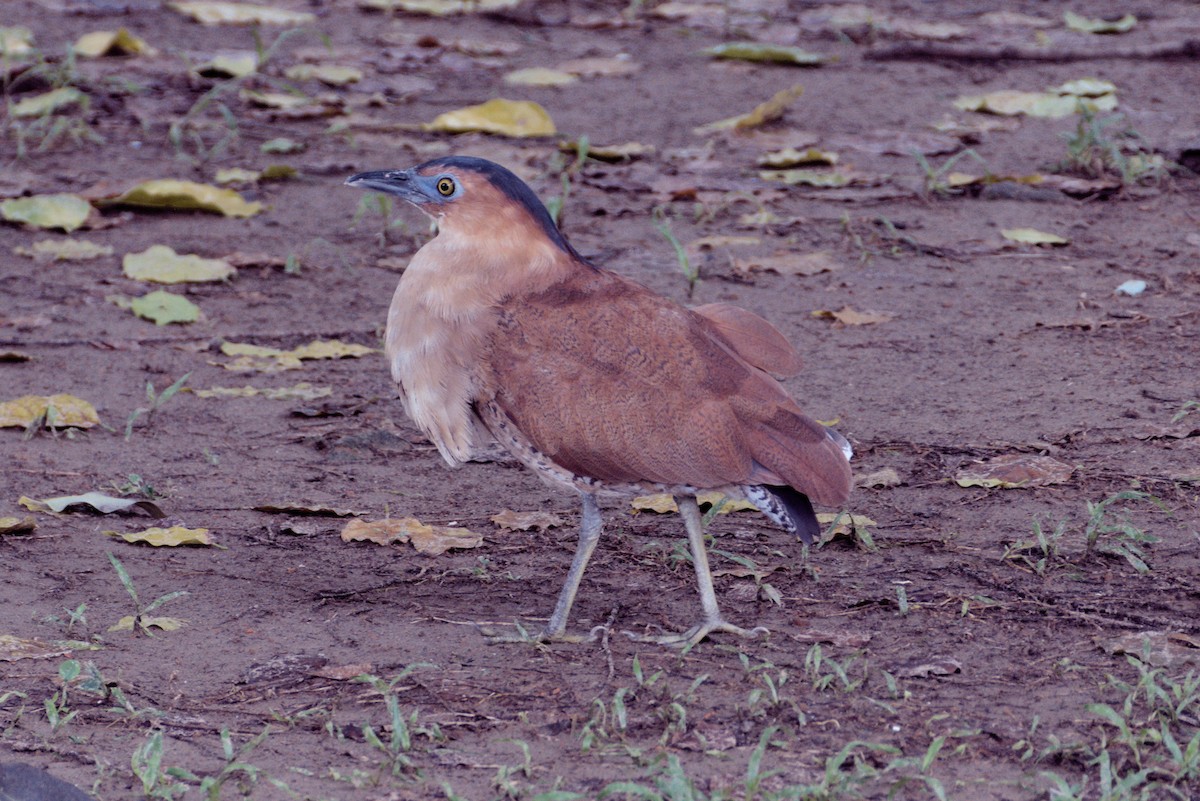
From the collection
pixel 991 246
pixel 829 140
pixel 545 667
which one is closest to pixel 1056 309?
pixel 991 246

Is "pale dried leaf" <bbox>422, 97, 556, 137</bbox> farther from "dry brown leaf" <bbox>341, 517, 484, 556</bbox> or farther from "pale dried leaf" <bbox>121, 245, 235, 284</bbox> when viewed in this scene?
"dry brown leaf" <bbox>341, 517, 484, 556</bbox>

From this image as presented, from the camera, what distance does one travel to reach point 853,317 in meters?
6.29

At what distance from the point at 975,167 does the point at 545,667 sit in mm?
4999

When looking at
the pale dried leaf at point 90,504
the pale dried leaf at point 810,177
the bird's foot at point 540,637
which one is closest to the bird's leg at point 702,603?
the bird's foot at point 540,637

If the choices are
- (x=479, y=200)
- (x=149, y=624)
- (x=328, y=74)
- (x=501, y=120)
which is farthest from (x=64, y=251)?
(x=479, y=200)

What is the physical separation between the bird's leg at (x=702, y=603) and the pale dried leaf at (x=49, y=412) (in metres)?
2.48

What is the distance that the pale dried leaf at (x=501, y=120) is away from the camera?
27.3 feet

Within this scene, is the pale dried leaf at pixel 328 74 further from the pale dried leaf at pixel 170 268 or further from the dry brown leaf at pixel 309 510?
the dry brown leaf at pixel 309 510

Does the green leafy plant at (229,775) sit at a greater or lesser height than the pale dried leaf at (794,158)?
lesser

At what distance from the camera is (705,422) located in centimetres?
388

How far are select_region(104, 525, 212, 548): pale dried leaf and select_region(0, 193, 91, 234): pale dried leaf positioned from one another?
310 centimetres

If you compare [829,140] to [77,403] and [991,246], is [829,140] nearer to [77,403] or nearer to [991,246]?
[991,246]

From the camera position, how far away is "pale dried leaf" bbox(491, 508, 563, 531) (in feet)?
15.8

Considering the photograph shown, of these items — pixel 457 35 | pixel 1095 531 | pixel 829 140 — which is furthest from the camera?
pixel 457 35
